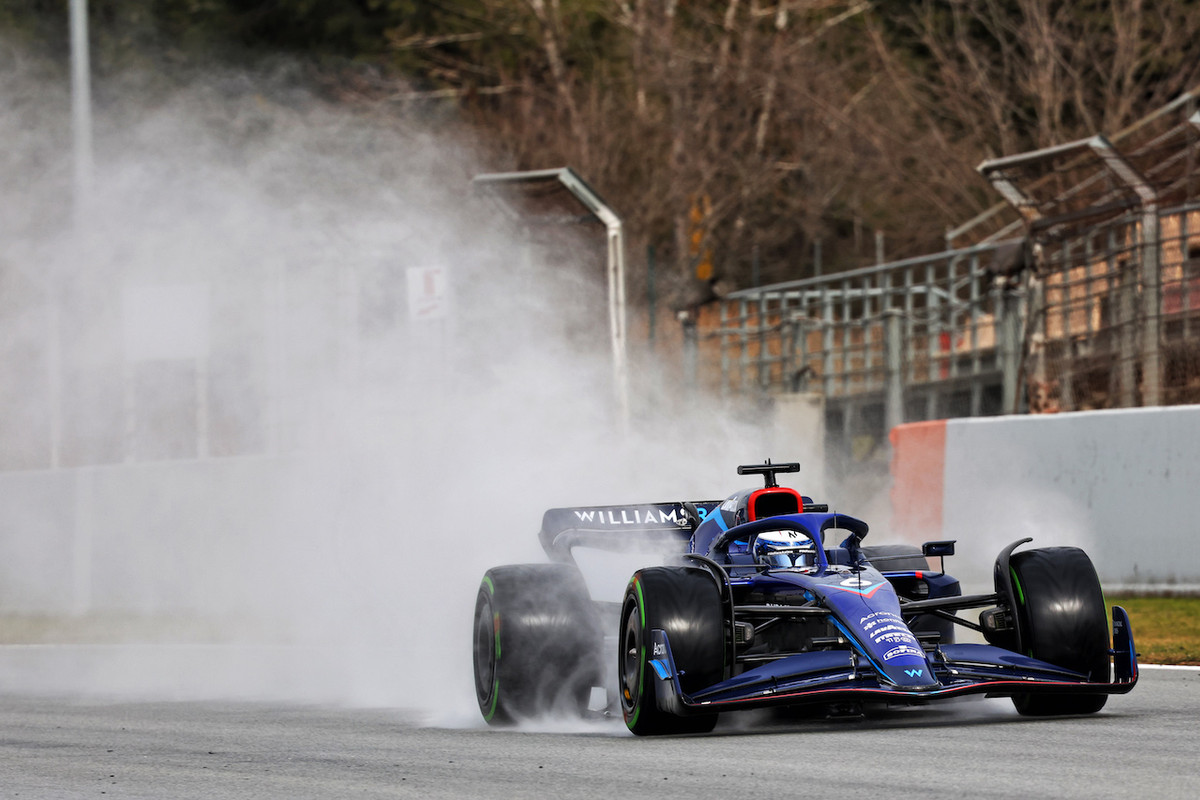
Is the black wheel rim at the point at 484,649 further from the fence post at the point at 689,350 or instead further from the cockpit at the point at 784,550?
the fence post at the point at 689,350

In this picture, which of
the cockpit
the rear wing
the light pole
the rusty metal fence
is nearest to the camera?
the cockpit

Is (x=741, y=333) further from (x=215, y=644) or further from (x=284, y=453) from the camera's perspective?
(x=215, y=644)

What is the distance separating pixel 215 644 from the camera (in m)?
15.9

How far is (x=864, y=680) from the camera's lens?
24.9 feet

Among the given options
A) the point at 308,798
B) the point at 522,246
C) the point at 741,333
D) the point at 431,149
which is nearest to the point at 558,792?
the point at 308,798

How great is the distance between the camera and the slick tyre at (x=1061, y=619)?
8.14m

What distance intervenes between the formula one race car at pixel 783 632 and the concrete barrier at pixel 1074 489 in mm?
4824

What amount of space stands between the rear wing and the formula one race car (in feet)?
1.49

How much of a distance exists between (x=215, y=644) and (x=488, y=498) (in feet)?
10.6

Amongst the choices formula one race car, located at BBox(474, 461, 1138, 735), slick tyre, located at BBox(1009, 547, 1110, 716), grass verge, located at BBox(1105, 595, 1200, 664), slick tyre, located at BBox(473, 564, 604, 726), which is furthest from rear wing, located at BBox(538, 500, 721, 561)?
grass verge, located at BBox(1105, 595, 1200, 664)

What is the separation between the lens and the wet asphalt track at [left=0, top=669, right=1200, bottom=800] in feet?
21.4

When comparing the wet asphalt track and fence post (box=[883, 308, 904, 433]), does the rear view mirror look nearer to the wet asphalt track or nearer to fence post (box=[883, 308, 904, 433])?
the wet asphalt track

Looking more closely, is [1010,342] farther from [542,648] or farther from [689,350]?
[542,648]

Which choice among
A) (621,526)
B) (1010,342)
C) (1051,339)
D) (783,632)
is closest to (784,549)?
(783,632)
